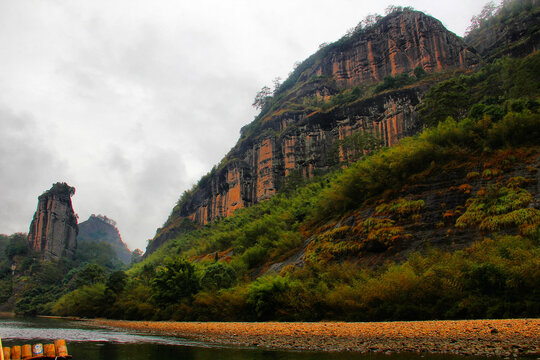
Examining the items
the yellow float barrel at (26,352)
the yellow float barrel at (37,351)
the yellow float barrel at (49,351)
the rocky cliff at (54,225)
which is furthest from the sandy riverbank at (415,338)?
the rocky cliff at (54,225)

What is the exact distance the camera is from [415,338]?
1023cm

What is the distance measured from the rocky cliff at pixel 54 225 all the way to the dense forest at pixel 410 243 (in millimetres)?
63442

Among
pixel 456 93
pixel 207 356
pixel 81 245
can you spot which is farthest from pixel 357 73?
pixel 81 245

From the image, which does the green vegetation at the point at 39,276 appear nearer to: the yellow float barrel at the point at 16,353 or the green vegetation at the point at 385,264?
the green vegetation at the point at 385,264

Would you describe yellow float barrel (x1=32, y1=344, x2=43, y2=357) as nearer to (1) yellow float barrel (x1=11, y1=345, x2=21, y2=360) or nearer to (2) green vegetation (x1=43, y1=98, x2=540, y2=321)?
(1) yellow float barrel (x1=11, y1=345, x2=21, y2=360)

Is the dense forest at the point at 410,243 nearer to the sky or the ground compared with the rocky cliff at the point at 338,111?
nearer to the ground

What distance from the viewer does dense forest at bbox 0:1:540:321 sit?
1384 centimetres

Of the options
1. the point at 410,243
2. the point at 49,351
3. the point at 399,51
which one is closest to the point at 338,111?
the point at 399,51

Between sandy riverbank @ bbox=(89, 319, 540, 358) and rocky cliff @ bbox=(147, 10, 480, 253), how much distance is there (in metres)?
37.2

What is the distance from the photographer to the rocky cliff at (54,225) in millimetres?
93938

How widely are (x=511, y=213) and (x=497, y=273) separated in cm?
653

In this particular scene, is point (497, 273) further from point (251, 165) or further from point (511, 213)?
point (251, 165)

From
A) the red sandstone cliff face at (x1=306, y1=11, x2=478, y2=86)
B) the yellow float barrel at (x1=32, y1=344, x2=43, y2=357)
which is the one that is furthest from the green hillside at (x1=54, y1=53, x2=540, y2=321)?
the red sandstone cliff face at (x1=306, y1=11, x2=478, y2=86)

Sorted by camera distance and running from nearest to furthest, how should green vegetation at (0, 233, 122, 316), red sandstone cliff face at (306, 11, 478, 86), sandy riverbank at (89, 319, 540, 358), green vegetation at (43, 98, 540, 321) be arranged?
sandy riverbank at (89, 319, 540, 358), green vegetation at (43, 98, 540, 321), green vegetation at (0, 233, 122, 316), red sandstone cliff face at (306, 11, 478, 86)
